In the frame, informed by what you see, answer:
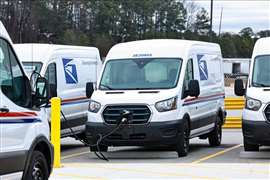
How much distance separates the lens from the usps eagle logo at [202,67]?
52.3ft

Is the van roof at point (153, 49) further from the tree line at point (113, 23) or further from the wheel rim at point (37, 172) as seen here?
the tree line at point (113, 23)

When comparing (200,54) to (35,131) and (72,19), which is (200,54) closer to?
(35,131)

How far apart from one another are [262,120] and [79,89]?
5.44m

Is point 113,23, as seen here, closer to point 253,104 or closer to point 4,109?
point 253,104

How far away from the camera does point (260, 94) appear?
13.5 meters

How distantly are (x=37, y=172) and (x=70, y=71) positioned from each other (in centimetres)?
820

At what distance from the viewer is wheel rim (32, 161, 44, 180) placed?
859 cm

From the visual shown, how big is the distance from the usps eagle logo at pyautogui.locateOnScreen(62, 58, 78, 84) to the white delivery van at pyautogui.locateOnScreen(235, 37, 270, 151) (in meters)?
4.47

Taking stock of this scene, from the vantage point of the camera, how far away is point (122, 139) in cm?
1385

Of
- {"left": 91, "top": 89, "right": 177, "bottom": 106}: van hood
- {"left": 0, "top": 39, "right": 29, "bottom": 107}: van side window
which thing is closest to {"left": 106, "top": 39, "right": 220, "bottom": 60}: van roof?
{"left": 91, "top": 89, "right": 177, "bottom": 106}: van hood

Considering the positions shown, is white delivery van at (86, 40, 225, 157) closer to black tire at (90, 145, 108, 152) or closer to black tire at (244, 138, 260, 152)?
black tire at (90, 145, 108, 152)

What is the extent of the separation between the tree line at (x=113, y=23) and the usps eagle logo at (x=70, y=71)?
61.3 meters

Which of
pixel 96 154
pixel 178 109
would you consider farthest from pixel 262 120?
pixel 96 154

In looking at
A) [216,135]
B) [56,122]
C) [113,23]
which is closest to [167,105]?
[56,122]
